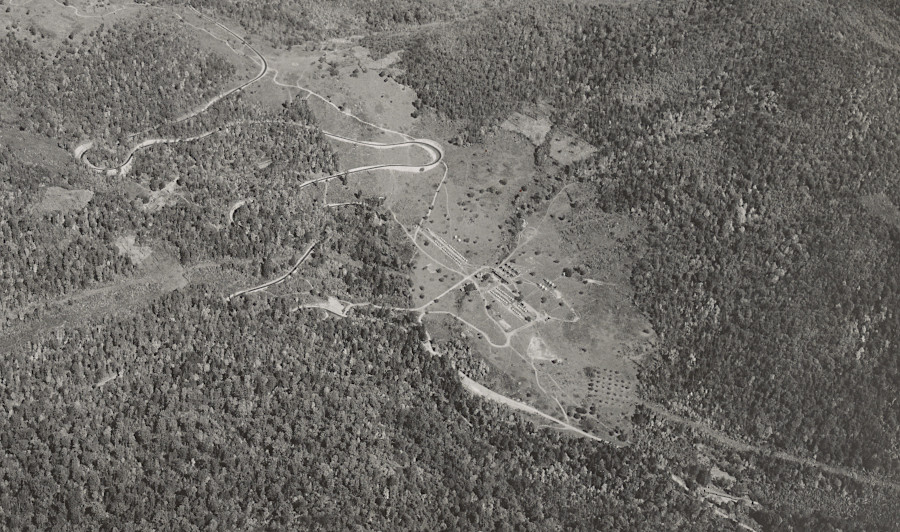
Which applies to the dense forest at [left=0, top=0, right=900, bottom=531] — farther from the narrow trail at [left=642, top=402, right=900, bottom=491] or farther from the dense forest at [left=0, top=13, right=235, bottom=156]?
the narrow trail at [left=642, top=402, right=900, bottom=491]

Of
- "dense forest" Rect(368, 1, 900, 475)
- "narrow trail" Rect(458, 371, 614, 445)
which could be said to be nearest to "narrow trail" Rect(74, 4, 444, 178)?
"dense forest" Rect(368, 1, 900, 475)

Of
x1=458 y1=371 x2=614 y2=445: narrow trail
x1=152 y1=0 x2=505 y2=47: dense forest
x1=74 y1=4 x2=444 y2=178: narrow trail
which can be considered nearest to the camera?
x1=458 y1=371 x2=614 y2=445: narrow trail

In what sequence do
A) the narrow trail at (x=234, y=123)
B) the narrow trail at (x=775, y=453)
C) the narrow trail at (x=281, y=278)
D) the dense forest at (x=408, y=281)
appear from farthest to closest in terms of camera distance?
the narrow trail at (x=234, y=123), the narrow trail at (x=281, y=278), the narrow trail at (x=775, y=453), the dense forest at (x=408, y=281)

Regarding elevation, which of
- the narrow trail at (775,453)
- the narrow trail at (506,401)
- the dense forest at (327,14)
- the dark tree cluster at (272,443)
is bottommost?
the dark tree cluster at (272,443)

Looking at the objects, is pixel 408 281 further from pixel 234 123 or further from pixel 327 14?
pixel 327 14

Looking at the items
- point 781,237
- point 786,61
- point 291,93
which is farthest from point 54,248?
point 786,61

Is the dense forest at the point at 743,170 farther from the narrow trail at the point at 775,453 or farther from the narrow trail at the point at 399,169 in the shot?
the narrow trail at the point at 399,169

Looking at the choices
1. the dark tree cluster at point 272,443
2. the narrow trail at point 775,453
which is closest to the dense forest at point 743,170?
the narrow trail at point 775,453

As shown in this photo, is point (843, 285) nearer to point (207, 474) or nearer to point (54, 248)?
point (207, 474)
